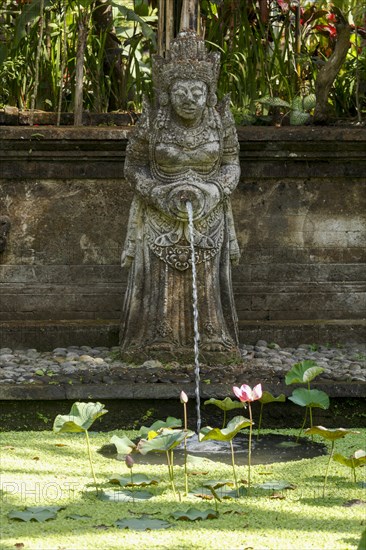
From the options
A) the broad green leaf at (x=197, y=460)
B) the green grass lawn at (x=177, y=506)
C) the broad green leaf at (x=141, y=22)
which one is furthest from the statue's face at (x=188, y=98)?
the broad green leaf at (x=197, y=460)

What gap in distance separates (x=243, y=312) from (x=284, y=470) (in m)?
3.42

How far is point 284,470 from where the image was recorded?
5820 mm

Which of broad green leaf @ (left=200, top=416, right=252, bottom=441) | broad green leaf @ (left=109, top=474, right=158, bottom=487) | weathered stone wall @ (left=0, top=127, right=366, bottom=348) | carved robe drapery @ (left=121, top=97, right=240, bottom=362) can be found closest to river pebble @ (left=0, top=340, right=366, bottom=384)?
carved robe drapery @ (left=121, top=97, right=240, bottom=362)

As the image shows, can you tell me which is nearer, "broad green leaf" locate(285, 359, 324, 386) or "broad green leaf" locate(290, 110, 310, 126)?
"broad green leaf" locate(285, 359, 324, 386)

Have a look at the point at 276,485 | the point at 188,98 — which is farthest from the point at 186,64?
the point at 276,485

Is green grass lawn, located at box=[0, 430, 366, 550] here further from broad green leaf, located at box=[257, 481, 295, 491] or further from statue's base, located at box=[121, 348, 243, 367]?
statue's base, located at box=[121, 348, 243, 367]

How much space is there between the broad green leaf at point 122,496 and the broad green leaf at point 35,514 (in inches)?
10.9

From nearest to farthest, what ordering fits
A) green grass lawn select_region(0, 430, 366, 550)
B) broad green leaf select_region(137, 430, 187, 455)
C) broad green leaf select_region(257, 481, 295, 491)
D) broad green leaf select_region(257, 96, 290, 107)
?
green grass lawn select_region(0, 430, 366, 550), broad green leaf select_region(137, 430, 187, 455), broad green leaf select_region(257, 481, 295, 491), broad green leaf select_region(257, 96, 290, 107)

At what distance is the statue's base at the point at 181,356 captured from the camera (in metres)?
7.72

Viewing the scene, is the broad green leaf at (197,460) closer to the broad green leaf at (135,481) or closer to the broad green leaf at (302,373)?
the broad green leaf at (135,481)

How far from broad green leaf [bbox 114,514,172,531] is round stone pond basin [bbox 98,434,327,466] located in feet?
3.68

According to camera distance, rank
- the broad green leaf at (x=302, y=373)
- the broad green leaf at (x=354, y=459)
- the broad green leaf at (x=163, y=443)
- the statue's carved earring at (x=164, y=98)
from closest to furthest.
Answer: the broad green leaf at (x=163, y=443) → the broad green leaf at (x=354, y=459) → the broad green leaf at (x=302, y=373) → the statue's carved earring at (x=164, y=98)

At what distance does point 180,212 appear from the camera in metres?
7.65

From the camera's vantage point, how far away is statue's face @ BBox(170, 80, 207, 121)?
770 centimetres
